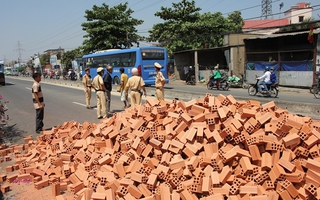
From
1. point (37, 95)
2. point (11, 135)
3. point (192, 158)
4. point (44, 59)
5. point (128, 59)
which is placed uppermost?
point (44, 59)

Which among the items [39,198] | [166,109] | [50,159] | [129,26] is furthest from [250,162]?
[129,26]

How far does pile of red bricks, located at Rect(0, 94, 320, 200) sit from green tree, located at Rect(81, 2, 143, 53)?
3208 centimetres

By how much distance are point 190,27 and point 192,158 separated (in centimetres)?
2729

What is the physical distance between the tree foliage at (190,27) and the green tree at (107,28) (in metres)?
6.84

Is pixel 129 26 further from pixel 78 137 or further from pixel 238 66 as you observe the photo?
pixel 78 137

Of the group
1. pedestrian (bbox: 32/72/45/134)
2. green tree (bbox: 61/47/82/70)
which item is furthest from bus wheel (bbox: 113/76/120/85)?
green tree (bbox: 61/47/82/70)

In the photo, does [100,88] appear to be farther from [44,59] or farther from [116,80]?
[44,59]

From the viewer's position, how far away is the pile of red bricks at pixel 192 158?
150 inches

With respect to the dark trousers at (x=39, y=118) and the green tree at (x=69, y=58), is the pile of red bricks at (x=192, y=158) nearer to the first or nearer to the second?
the dark trousers at (x=39, y=118)

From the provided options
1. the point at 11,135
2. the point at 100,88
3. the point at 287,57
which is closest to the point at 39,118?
the point at 11,135

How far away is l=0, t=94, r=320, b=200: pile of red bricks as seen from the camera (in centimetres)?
382

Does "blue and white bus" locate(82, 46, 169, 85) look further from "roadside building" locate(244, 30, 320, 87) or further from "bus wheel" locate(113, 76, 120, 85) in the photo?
"roadside building" locate(244, 30, 320, 87)

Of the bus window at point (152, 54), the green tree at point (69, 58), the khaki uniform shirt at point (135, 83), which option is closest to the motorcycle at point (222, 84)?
the bus window at point (152, 54)

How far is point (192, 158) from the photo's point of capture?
168 inches
